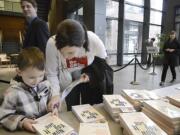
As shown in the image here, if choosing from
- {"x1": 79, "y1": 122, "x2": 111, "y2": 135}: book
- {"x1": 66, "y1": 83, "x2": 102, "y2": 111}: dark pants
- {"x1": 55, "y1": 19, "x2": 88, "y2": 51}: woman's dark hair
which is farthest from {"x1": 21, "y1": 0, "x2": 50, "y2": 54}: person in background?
{"x1": 79, "y1": 122, "x2": 111, "y2": 135}: book

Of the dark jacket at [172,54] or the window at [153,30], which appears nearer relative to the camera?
the dark jacket at [172,54]

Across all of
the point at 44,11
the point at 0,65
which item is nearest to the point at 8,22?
the point at 44,11

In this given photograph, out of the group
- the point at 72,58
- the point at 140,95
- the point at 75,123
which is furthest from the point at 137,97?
the point at 72,58

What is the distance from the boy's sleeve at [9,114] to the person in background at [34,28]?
1044 millimetres

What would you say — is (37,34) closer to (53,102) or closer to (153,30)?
(53,102)

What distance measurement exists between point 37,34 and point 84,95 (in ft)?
2.53

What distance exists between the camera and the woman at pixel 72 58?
1.28 m

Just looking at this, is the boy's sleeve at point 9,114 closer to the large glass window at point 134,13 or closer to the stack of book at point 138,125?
the stack of book at point 138,125

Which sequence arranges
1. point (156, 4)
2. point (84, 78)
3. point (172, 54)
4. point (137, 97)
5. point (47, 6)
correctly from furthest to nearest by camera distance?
point (156, 4) → point (47, 6) → point (172, 54) → point (84, 78) → point (137, 97)

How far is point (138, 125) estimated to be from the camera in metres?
0.98

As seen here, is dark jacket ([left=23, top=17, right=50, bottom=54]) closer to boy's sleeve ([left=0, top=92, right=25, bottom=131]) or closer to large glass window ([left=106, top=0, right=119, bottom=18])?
boy's sleeve ([left=0, top=92, right=25, bottom=131])

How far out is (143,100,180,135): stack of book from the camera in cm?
99

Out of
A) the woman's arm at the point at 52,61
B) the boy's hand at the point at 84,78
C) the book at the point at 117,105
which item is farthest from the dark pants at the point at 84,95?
the book at the point at 117,105

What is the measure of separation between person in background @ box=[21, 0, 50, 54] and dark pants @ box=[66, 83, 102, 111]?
0.53m
